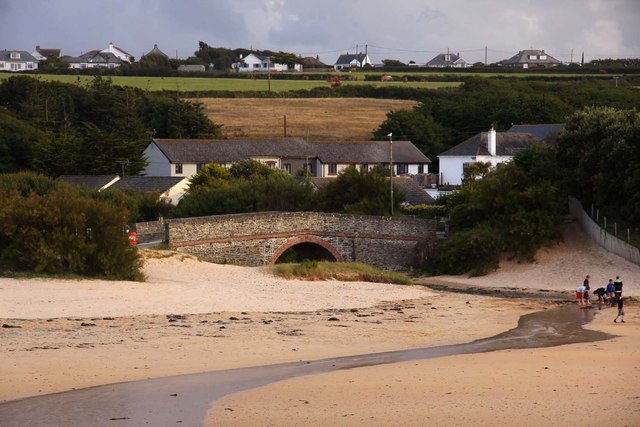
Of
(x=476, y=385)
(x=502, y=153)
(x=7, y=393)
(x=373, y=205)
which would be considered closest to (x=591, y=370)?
(x=476, y=385)

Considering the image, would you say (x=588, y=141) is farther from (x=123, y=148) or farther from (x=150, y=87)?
(x=150, y=87)

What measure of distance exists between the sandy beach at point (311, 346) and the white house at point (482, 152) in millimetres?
33297

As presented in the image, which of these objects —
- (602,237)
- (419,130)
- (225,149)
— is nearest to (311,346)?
(602,237)

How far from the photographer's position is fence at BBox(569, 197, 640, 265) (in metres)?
42.0

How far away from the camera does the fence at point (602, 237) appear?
42.0m

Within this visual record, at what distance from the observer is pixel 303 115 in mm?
108250

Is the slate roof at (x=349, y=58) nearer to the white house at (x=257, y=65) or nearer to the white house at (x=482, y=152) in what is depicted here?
the white house at (x=257, y=65)

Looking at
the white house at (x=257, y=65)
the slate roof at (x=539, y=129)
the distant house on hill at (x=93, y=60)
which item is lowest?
the slate roof at (x=539, y=129)

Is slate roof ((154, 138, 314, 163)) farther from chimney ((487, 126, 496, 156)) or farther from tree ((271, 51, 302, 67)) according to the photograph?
tree ((271, 51, 302, 67))

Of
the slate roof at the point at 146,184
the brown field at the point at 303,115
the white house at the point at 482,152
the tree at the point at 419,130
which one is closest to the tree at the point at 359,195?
the slate roof at the point at 146,184

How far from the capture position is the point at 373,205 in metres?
53.1

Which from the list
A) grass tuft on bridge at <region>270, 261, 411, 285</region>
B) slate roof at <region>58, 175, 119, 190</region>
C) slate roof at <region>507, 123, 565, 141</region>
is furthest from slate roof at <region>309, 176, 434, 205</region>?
slate roof at <region>507, 123, 565, 141</region>

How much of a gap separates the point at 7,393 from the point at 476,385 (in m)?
7.89

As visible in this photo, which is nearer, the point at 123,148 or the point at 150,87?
the point at 123,148
